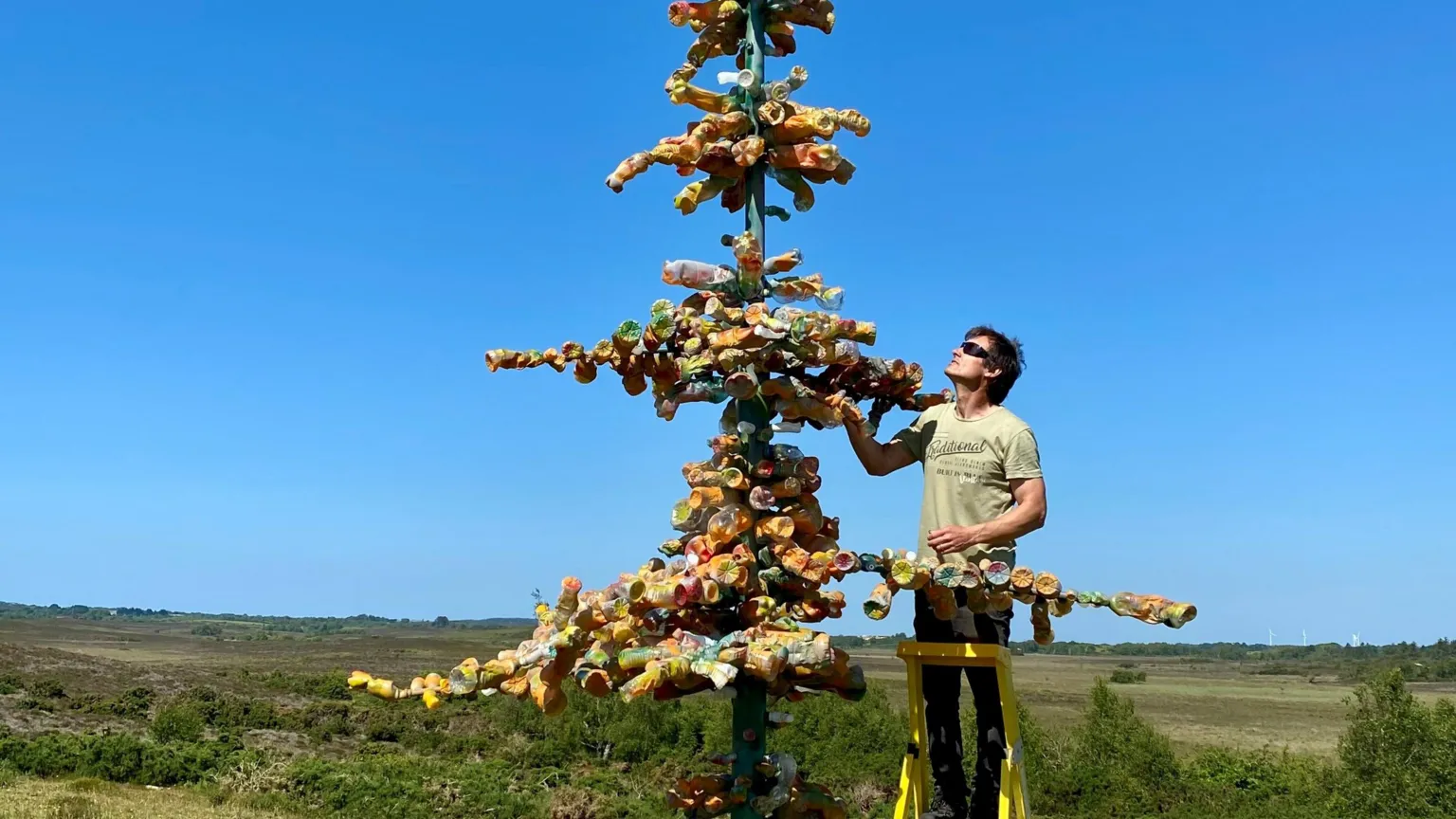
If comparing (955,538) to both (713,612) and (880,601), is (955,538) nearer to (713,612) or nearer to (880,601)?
(880,601)

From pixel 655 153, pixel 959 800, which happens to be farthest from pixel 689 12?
pixel 959 800

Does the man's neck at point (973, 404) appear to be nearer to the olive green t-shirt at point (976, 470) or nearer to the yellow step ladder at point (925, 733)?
the olive green t-shirt at point (976, 470)

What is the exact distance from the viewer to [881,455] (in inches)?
175

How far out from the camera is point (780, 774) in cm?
397

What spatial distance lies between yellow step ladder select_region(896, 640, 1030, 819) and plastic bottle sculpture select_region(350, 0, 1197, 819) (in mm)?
210

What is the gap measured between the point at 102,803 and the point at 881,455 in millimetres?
18284

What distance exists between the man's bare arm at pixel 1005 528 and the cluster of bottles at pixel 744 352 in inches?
21.9

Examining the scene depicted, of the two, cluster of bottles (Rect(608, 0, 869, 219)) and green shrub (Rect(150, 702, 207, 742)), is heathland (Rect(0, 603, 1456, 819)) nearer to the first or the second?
green shrub (Rect(150, 702, 207, 742))

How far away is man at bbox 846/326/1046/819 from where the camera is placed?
→ 4.12 m

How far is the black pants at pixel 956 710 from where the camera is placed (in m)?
4.20

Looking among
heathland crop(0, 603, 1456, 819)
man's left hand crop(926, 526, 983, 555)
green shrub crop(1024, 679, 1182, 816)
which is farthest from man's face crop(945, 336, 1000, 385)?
green shrub crop(1024, 679, 1182, 816)

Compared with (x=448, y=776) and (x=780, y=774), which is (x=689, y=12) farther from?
(x=448, y=776)

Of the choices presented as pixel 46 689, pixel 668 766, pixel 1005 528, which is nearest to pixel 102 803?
pixel 668 766

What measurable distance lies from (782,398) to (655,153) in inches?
40.9
